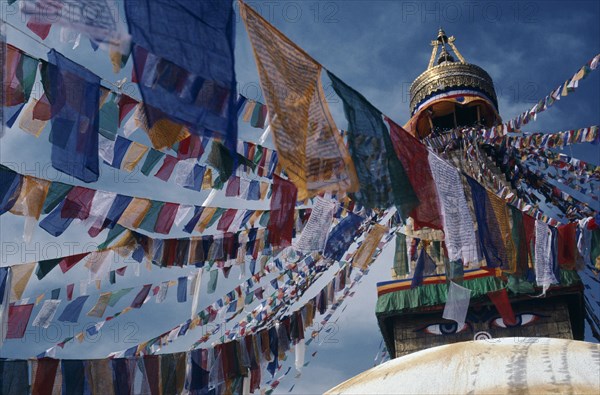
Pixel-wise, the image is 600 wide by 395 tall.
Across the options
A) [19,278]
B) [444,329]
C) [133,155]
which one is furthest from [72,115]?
[444,329]

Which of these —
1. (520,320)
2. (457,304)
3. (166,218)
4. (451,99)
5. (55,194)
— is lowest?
(520,320)

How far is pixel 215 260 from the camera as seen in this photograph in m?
7.79

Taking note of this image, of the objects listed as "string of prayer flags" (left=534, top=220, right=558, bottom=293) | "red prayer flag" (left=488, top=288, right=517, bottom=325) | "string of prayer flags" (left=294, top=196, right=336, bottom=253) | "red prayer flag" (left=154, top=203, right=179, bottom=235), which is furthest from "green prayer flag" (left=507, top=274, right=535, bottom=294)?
"red prayer flag" (left=154, top=203, right=179, bottom=235)

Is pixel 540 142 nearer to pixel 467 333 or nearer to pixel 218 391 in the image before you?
pixel 467 333

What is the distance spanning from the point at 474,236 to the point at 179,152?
10.3 feet

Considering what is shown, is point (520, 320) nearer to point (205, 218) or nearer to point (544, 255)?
point (544, 255)

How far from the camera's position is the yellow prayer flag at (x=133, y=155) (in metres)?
6.84

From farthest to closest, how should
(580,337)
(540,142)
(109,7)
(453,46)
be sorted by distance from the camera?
(453,46)
(580,337)
(540,142)
(109,7)

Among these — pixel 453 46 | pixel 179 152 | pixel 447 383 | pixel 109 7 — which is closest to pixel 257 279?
pixel 179 152

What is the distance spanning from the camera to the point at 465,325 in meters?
14.5

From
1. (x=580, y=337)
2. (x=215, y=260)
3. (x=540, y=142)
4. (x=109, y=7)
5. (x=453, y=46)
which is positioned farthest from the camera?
(x=453, y=46)

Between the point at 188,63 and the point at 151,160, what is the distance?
3.02 m

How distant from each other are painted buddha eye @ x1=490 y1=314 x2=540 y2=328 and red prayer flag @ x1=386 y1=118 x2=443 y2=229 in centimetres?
864

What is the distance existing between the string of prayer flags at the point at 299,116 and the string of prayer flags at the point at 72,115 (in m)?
1.29
